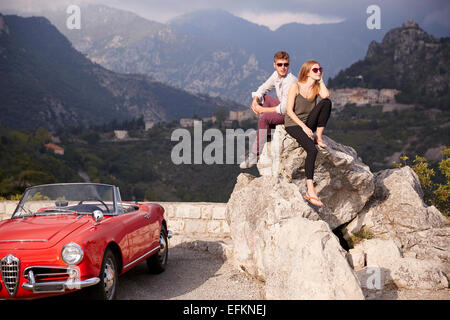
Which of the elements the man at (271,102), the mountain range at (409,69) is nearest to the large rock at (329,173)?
the man at (271,102)

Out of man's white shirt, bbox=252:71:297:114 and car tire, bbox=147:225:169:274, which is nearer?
car tire, bbox=147:225:169:274

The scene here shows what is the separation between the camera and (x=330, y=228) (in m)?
7.05

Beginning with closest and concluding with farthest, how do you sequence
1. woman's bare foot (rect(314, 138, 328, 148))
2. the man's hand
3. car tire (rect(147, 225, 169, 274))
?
woman's bare foot (rect(314, 138, 328, 148)) < car tire (rect(147, 225, 169, 274)) < the man's hand

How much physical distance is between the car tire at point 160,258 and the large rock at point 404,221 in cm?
311

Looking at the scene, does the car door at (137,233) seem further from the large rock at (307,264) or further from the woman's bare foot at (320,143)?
the woman's bare foot at (320,143)

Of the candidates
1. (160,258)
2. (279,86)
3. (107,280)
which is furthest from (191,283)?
(279,86)

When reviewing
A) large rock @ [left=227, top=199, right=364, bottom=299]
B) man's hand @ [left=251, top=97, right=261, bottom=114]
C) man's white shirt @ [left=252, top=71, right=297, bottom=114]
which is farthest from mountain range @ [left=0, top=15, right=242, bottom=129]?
large rock @ [left=227, top=199, right=364, bottom=299]

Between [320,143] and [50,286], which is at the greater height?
[320,143]

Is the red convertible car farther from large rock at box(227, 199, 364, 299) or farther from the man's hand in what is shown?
the man's hand

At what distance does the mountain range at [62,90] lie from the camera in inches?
3671

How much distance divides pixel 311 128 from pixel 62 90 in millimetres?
113709

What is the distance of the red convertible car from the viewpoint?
182 inches

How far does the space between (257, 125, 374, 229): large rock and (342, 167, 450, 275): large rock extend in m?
0.38

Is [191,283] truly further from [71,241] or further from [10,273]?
[10,273]
